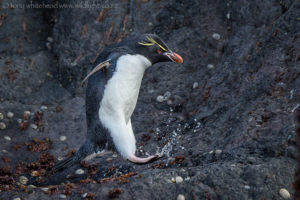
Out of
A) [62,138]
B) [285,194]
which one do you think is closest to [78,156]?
[62,138]

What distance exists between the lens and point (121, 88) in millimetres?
3170

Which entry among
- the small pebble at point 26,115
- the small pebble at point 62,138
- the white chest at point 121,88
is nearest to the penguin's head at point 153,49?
the white chest at point 121,88

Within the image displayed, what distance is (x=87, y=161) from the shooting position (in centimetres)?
360

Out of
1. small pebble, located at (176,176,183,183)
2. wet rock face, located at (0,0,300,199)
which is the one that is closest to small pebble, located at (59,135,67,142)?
wet rock face, located at (0,0,300,199)

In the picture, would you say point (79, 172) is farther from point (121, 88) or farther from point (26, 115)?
point (26, 115)

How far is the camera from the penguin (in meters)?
3.15

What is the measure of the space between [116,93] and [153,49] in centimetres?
50

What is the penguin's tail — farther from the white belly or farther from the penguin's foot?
the penguin's foot

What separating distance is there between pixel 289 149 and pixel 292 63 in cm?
87

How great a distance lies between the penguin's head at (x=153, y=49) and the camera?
331cm

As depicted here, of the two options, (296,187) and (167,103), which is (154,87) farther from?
(296,187)

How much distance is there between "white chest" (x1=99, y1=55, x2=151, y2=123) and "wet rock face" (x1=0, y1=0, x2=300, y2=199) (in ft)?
1.67

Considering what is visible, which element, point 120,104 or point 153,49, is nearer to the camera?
point 120,104

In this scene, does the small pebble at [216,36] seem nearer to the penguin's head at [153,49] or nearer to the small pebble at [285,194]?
the penguin's head at [153,49]
